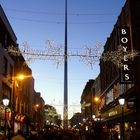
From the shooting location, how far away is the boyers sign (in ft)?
126

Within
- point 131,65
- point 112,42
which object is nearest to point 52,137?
point 131,65

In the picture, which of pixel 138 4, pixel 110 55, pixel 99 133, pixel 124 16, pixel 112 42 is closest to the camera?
pixel 110 55

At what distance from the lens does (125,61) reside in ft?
126

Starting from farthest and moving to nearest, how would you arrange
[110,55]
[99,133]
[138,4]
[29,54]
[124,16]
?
[124,16], [138,4], [99,133], [110,55], [29,54]

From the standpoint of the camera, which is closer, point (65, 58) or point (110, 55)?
point (65, 58)

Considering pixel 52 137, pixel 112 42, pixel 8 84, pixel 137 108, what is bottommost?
pixel 52 137

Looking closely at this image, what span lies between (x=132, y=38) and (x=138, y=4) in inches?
160

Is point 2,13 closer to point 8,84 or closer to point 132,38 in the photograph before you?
point 8,84

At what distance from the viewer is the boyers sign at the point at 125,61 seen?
1507 inches

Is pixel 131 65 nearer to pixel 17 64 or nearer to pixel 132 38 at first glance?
pixel 132 38

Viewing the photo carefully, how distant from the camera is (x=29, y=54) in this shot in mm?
20906

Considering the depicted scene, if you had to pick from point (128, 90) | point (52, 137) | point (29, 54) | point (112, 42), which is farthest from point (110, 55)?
point (112, 42)

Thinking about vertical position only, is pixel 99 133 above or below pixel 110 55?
below

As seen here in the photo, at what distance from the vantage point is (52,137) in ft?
97.4
